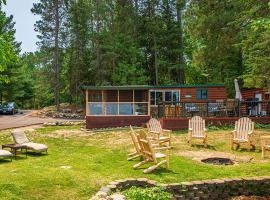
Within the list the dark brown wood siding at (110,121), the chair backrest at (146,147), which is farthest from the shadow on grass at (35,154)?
the dark brown wood siding at (110,121)

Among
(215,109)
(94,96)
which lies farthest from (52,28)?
(215,109)

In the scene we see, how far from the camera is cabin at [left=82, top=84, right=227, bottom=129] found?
2052 cm

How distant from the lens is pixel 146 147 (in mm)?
9641

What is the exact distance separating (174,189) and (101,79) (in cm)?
3017

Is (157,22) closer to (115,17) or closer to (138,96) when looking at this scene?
(115,17)

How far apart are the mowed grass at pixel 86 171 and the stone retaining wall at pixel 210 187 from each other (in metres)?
0.36

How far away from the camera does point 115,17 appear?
127ft

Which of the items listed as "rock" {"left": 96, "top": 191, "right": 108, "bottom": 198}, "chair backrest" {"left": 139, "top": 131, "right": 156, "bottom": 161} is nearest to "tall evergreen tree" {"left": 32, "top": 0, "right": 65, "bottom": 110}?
"chair backrest" {"left": 139, "top": 131, "right": 156, "bottom": 161}

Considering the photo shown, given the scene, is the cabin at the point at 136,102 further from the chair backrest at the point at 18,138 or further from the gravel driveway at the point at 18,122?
the chair backrest at the point at 18,138

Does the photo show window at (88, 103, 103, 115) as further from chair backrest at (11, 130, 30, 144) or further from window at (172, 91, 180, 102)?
chair backrest at (11, 130, 30, 144)

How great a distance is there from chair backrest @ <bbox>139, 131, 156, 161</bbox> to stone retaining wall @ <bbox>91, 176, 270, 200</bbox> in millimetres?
1242

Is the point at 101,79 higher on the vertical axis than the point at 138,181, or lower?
higher

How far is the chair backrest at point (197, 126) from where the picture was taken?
44.2 ft

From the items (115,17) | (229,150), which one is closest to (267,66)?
(229,150)
